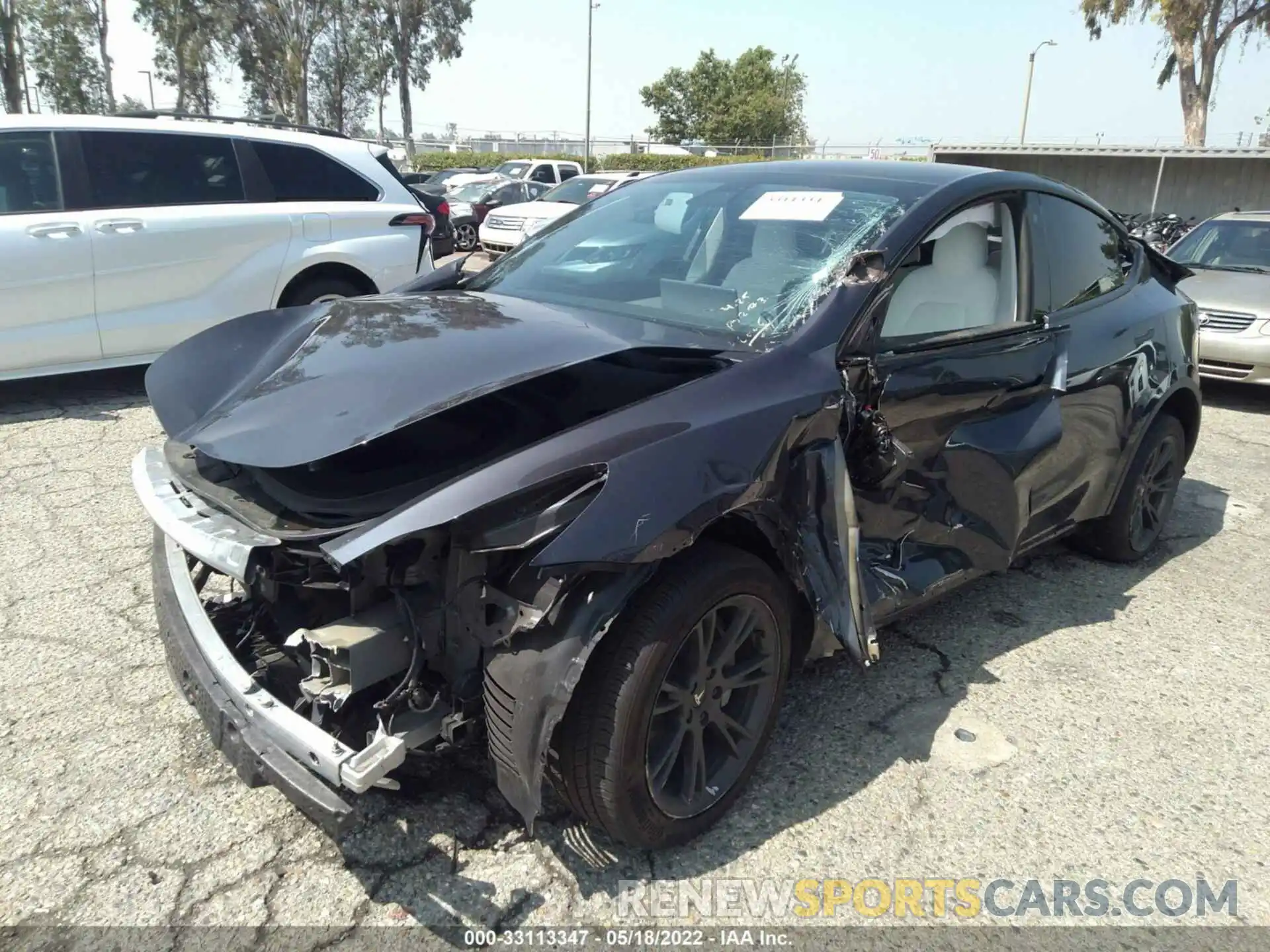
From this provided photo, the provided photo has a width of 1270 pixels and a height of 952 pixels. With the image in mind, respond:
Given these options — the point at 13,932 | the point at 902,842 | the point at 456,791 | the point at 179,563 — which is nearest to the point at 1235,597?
the point at 902,842

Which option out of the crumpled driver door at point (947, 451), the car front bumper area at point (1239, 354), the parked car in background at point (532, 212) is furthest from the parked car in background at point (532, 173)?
the crumpled driver door at point (947, 451)

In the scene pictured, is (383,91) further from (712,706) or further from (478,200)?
(712,706)

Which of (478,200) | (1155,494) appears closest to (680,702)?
(1155,494)

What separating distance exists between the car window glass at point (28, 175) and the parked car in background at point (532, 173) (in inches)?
637

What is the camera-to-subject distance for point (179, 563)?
2465mm

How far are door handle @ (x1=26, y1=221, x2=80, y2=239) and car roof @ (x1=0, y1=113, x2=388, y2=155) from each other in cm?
63

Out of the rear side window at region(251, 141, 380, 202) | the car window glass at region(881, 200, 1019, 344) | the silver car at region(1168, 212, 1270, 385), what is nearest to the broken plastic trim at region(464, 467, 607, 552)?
the car window glass at region(881, 200, 1019, 344)

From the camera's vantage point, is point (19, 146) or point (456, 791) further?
point (19, 146)

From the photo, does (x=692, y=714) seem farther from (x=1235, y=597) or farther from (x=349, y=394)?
(x=1235, y=597)

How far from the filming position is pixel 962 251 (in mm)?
3184

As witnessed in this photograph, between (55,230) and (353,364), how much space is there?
14.3 feet

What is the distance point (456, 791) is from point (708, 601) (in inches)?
37.8

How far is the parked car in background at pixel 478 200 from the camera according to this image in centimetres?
1716

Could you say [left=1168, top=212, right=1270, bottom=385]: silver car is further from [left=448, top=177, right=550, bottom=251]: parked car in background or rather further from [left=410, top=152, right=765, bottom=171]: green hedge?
[left=410, top=152, right=765, bottom=171]: green hedge
